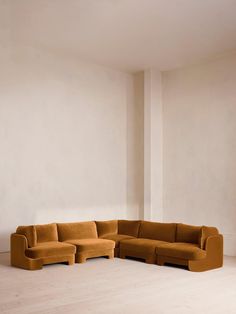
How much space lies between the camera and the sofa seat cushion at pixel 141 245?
27.0 feet

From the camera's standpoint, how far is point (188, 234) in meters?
8.55

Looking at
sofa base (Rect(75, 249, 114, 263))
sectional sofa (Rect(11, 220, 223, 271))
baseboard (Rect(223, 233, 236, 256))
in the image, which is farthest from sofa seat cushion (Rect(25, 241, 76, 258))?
baseboard (Rect(223, 233, 236, 256))

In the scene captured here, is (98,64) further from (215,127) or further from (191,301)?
(191,301)

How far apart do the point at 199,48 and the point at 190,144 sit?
7.35 ft

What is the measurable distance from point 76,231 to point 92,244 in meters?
0.73

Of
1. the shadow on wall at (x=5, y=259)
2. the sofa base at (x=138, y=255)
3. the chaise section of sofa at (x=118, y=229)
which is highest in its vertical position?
the chaise section of sofa at (x=118, y=229)

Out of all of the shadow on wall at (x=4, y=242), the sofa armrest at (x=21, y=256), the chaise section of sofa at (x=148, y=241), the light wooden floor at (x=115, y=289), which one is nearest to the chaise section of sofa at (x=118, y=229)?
the chaise section of sofa at (x=148, y=241)

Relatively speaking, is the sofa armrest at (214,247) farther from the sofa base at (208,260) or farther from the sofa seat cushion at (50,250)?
the sofa seat cushion at (50,250)

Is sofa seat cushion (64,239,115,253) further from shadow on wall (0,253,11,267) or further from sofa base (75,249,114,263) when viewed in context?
shadow on wall (0,253,11,267)

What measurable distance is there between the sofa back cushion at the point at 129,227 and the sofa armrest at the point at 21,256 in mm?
2584

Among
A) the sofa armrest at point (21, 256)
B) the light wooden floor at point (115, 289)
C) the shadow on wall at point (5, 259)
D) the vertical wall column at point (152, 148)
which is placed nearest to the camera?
the light wooden floor at point (115, 289)

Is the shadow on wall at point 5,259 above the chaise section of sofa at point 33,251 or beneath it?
beneath

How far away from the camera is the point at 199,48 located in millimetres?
9484

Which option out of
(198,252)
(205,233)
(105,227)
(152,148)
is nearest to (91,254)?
(105,227)
